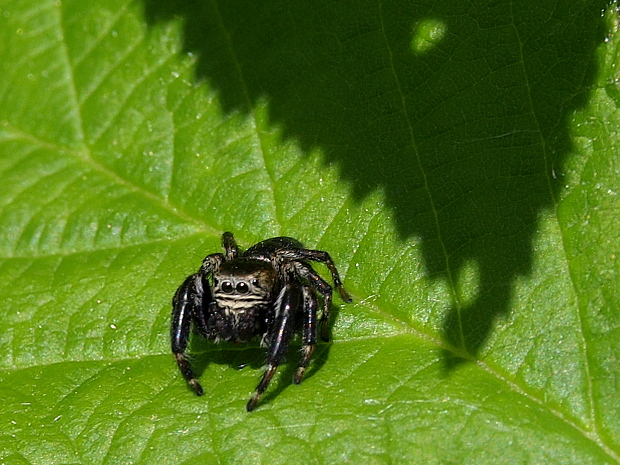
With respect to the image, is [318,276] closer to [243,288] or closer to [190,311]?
[243,288]

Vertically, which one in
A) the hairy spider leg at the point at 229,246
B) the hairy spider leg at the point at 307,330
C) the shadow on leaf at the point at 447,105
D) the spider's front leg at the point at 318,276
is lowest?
the hairy spider leg at the point at 307,330

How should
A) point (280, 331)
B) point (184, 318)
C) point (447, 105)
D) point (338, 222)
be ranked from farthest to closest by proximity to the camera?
1. point (338, 222)
2. point (447, 105)
3. point (184, 318)
4. point (280, 331)

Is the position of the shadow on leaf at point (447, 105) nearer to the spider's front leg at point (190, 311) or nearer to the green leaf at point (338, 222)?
the green leaf at point (338, 222)

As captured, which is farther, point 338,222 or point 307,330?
point 338,222

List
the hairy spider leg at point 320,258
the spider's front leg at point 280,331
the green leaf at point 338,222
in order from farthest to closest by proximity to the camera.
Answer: the hairy spider leg at point 320,258 < the spider's front leg at point 280,331 < the green leaf at point 338,222

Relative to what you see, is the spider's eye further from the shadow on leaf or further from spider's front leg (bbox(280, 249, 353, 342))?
the shadow on leaf

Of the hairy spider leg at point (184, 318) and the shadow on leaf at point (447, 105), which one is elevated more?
the shadow on leaf at point (447, 105)

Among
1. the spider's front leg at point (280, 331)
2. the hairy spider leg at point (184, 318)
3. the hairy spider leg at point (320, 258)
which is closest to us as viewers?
the spider's front leg at point (280, 331)

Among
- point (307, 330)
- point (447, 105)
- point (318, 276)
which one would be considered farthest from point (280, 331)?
point (447, 105)

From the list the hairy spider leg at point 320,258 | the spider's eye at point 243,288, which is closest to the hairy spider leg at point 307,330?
the hairy spider leg at point 320,258
